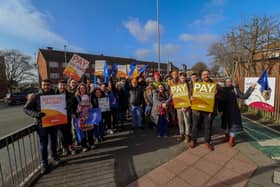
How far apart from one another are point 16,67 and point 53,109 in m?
36.9

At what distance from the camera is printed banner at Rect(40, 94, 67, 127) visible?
277 cm

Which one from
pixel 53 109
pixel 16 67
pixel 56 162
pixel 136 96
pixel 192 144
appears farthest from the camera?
pixel 16 67

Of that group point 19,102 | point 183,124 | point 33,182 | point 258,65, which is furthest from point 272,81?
point 19,102

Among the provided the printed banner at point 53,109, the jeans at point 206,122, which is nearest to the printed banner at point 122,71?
the printed banner at point 53,109

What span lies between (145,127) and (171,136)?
125 cm

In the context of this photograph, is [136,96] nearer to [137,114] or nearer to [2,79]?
[137,114]

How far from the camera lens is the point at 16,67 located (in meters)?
29.8

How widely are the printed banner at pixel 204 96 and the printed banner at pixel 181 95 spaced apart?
206mm

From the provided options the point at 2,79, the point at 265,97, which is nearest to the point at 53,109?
the point at 265,97

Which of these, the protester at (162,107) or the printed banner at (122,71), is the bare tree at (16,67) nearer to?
the printed banner at (122,71)

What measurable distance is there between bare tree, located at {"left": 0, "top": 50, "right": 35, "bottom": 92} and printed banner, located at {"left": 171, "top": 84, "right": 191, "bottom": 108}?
35423 millimetres

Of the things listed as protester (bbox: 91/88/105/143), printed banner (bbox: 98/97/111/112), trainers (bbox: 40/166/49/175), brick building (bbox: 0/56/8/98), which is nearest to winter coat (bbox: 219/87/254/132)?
printed banner (bbox: 98/97/111/112)

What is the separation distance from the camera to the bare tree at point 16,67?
28.2m

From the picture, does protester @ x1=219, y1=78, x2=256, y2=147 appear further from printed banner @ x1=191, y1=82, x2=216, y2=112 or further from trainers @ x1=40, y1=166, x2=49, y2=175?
trainers @ x1=40, y1=166, x2=49, y2=175
